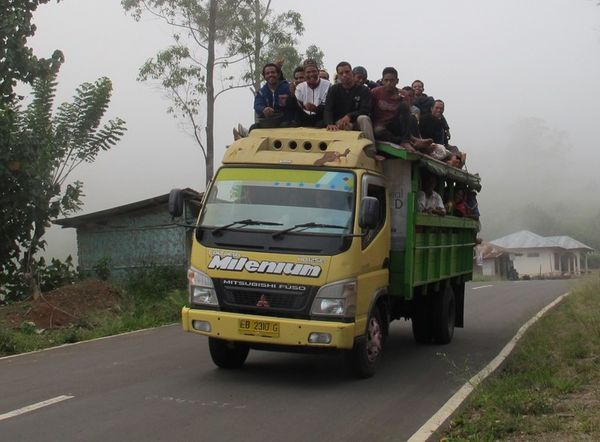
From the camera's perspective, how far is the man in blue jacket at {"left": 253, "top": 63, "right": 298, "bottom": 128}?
367 inches

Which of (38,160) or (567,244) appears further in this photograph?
(567,244)

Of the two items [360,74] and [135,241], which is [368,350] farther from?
[135,241]

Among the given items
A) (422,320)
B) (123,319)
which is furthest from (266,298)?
(123,319)

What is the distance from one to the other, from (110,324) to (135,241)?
22.9ft

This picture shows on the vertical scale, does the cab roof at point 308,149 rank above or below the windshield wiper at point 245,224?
above

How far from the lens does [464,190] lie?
12.0 metres

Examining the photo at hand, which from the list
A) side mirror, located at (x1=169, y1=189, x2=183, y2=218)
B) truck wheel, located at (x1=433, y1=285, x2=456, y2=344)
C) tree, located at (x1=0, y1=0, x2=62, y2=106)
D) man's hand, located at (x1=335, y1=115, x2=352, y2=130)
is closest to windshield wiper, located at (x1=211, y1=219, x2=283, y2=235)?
side mirror, located at (x1=169, y1=189, x2=183, y2=218)

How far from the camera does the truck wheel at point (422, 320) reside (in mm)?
10781

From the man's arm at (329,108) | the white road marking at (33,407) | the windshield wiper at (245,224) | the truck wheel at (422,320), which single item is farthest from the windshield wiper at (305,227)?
the truck wheel at (422,320)

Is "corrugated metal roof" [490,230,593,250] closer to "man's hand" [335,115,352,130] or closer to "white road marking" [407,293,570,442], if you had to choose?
"white road marking" [407,293,570,442]

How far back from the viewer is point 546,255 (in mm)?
68500

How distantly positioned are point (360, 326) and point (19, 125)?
10.9 m

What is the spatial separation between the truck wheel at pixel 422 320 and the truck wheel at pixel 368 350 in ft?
8.36

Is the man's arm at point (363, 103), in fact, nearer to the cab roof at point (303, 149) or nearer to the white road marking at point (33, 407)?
the cab roof at point (303, 149)
